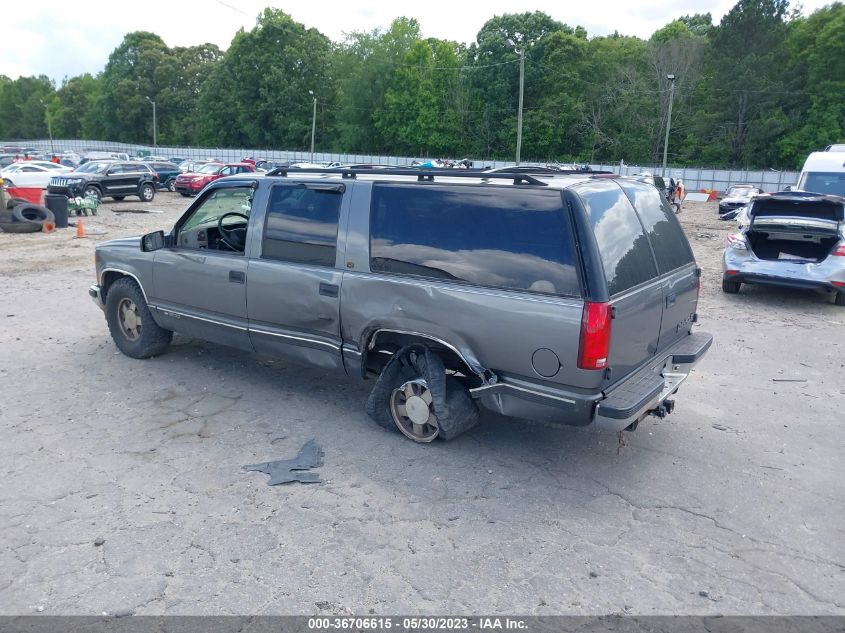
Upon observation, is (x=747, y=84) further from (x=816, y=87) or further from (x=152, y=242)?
(x=152, y=242)

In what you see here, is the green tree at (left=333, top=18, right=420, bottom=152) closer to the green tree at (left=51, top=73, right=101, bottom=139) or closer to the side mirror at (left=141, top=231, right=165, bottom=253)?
the green tree at (left=51, top=73, right=101, bottom=139)

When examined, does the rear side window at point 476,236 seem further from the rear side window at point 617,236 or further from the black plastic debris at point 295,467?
the black plastic debris at point 295,467

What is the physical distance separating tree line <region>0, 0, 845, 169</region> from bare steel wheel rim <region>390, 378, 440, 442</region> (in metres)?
56.6

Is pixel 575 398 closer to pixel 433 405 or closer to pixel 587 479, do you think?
pixel 587 479

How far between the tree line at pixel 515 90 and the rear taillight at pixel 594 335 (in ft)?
188

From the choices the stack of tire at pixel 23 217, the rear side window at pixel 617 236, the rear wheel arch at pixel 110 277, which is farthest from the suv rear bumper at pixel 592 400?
the stack of tire at pixel 23 217

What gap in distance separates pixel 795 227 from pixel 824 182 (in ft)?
25.6

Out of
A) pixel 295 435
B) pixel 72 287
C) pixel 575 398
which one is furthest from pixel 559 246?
→ pixel 72 287

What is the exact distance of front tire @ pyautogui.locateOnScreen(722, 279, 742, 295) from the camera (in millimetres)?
11406

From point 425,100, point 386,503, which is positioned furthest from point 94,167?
point 425,100

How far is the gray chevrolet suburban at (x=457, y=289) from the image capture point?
4312 millimetres

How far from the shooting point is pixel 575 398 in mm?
4316

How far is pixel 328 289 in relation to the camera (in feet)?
17.5

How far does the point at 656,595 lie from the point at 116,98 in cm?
11507
